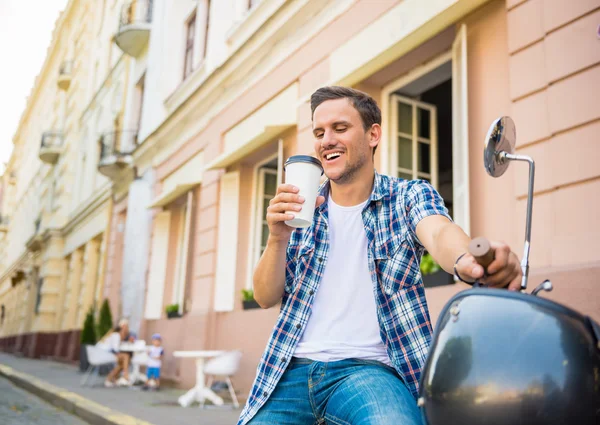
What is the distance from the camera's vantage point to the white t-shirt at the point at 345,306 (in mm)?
1881

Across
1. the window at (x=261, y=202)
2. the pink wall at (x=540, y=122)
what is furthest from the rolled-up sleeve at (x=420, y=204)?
the window at (x=261, y=202)

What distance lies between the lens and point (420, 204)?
6.15ft

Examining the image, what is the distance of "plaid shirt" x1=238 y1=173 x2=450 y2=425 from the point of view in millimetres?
1826

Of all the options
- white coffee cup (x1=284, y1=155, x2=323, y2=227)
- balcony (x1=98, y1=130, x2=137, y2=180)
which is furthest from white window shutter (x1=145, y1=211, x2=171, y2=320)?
white coffee cup (x1=284, y1=155, x2=323, y2=227)

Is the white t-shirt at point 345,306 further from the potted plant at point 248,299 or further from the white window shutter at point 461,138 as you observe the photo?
the potted plant at point 248,299

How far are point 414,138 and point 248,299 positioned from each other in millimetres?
3517

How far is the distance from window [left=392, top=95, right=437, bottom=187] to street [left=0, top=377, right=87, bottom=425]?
182 inches

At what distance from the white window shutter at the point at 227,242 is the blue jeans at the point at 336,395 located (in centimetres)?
723

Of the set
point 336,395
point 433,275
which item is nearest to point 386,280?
point 336,395

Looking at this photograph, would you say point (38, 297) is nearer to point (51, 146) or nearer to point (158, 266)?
point (51, 146)

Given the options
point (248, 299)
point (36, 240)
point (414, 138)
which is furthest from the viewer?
point (36, 240)

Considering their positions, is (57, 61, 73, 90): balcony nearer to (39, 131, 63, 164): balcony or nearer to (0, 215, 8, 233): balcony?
(39, 131, 63, 164): balcony

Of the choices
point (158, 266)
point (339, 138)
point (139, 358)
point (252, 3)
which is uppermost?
point (252, 3)

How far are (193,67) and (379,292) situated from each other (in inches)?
422
